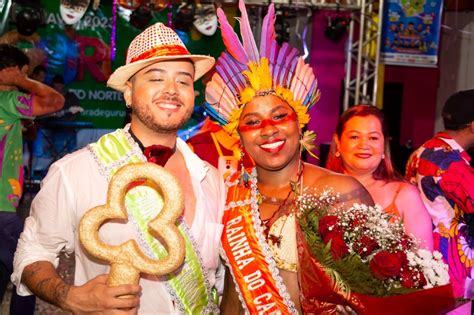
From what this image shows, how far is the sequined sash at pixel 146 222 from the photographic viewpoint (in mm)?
2648

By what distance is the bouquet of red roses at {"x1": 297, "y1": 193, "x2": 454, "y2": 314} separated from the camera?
7.57ft

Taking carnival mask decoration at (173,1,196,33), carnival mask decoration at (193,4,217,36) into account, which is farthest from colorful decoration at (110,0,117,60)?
carnival mask decoration at (193,4,217,36)

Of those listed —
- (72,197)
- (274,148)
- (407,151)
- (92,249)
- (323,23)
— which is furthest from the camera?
(323,23)

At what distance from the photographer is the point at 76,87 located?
33.8ft

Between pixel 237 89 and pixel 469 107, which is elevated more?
pixel 237 89

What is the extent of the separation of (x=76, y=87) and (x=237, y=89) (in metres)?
7.54

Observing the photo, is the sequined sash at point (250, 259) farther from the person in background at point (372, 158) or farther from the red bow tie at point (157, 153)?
the person in background at point (372, 158)

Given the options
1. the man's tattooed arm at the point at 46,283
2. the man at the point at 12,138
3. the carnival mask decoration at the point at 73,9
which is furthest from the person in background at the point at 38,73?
the man's tattooed arm at the point at 46,283

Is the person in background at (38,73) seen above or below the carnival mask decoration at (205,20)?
below

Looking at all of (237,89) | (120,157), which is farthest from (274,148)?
(120,157)

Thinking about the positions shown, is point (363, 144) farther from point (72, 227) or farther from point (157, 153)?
point (72, 227)

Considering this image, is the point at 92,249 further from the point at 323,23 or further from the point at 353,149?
the point at 323,23

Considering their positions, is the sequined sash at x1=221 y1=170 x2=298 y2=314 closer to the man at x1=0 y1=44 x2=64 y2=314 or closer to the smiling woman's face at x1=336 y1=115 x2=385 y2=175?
the smiling woman's face at x1=336 y1=115 x2=385 y2=175

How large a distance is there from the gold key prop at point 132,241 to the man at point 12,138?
247 cm
